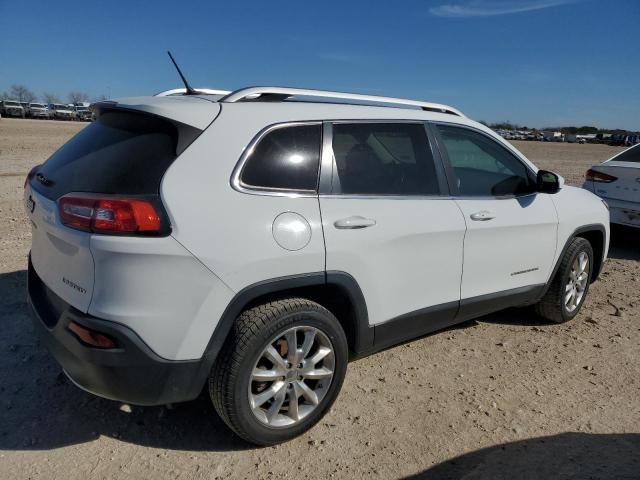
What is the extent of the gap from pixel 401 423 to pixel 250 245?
4.68 ft

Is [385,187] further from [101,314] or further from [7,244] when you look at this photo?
[7,244]

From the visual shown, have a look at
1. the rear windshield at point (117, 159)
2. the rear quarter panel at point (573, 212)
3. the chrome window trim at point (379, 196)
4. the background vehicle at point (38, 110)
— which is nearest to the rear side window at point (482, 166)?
the chrome window trim at point (379, 196)

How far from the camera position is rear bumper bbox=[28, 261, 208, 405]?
2.21 meters

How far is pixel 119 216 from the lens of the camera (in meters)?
2.15

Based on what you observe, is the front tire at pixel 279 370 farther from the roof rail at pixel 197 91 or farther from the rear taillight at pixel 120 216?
the roof rail at pixel 197 91

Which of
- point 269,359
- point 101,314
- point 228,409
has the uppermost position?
point 101,314

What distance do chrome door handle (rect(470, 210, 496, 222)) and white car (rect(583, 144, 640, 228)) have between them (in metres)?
4.21

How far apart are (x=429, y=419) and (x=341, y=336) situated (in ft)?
2.58

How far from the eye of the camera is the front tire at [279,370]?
7.98 ft

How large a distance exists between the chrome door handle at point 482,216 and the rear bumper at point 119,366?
6.49 feet

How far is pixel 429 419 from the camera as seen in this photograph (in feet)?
9.80

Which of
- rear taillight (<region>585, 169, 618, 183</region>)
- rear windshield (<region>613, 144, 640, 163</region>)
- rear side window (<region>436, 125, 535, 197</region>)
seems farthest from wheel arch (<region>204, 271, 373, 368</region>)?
rear windshield (<region>613, 144, 640, 163</region>)

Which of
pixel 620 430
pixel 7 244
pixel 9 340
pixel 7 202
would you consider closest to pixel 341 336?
pixel 620 430

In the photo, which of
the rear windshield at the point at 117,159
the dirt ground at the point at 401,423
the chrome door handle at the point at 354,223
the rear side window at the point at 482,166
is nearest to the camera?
the rear windshield at the point at 117,159
